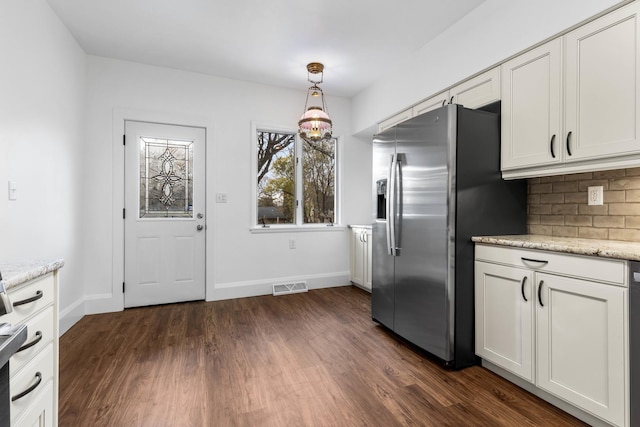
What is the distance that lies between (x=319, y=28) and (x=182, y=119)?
6.11 feet

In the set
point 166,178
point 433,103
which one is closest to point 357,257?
point 433,103

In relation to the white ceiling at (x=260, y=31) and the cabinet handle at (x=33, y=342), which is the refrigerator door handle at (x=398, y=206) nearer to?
the white ceiling at (x=260, y=31)

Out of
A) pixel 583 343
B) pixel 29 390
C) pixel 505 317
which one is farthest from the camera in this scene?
pixel 505 317

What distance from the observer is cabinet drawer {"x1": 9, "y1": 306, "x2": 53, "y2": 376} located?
105cm

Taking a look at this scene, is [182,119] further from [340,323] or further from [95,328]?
[340,323]

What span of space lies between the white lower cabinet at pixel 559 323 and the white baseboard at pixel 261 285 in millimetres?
2386

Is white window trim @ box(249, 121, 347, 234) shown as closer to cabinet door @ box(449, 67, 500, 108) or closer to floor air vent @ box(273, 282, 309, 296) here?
floor air vent @ box(273, 282, 309, 296)

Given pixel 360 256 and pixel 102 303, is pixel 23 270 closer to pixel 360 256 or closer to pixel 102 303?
pixel 102 303

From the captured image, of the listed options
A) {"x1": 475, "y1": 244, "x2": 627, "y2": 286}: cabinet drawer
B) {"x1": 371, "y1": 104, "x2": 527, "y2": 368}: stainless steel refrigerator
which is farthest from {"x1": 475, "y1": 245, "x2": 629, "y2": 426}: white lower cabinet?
{"x1": 371, "y1": 104, "x2": 527, "y2": 368}: stainless steel refrigerator

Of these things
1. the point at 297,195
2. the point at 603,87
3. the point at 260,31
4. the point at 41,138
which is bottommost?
the point at 297,195

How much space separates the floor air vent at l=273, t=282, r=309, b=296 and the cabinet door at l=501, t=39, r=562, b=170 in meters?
2.75

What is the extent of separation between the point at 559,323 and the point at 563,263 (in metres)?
0.32

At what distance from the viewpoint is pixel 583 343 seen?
5.10ft

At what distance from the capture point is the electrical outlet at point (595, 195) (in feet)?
6.54
